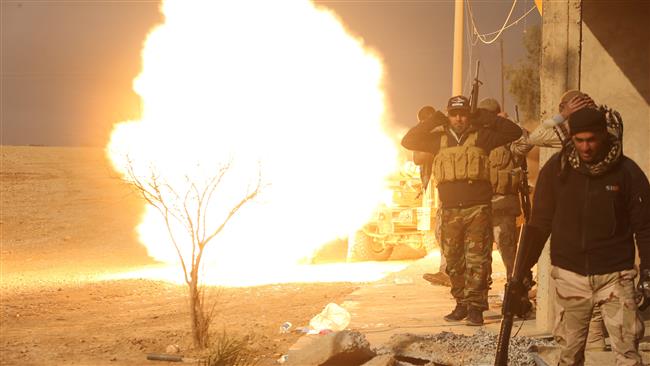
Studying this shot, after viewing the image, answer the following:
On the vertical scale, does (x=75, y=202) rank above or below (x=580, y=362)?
above

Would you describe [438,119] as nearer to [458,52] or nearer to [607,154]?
[607,154]

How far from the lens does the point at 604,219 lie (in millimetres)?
3988

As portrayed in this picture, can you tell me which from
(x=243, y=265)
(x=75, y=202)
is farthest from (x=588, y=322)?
(x=75, y=202)

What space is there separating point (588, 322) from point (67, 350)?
16.8 ft

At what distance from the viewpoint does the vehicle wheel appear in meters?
16.0

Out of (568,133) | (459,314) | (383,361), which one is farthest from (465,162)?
(568,133)

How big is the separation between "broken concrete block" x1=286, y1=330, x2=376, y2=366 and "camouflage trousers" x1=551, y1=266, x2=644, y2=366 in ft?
5.70

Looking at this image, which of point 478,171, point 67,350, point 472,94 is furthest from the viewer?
point 472,94

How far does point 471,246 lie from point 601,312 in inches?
111

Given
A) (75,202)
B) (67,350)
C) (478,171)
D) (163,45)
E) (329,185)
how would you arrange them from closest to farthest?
(478,171) < (67,350) < (163,45) < (329,185) < (75,202)

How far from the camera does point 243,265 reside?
1568 centimetres

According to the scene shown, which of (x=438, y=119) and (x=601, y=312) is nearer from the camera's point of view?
(x=601, y=312)

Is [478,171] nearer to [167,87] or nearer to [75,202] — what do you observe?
[167,87]

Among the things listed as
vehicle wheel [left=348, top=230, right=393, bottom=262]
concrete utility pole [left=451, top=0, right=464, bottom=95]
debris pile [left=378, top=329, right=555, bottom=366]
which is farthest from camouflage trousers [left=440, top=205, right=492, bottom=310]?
concrete utility pole [left=451, top=0, right=464, bottom=95]
